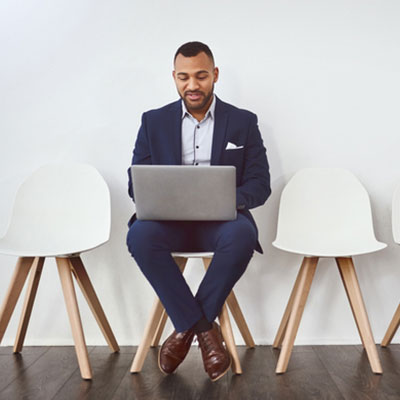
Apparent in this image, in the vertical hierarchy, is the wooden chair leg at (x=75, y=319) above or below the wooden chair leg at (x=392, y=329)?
above

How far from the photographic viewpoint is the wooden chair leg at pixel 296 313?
1.98 meters

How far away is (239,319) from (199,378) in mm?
395

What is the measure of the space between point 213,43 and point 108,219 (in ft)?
3.35

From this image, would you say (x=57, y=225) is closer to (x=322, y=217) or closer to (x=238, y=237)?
(x=238, y=237)

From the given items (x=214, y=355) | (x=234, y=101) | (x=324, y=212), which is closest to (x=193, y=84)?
(x=234, y=101)

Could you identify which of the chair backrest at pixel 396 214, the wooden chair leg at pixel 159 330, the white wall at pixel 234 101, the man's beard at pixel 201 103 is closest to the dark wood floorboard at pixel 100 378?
the wooden chair leg at pixel 159 330

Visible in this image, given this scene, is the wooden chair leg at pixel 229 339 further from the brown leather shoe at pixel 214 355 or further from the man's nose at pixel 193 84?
the man's nose at pixel 193 84

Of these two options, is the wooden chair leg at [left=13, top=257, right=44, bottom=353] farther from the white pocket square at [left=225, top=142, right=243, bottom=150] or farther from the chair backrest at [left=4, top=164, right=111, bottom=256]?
the white pocket square at [left=225, top=142, right=243, bottom=150]

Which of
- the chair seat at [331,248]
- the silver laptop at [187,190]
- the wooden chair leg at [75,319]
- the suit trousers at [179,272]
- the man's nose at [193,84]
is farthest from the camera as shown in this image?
the man's nose at [193,84]

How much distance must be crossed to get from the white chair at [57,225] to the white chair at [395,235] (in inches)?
50.7

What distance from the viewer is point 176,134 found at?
2203mm

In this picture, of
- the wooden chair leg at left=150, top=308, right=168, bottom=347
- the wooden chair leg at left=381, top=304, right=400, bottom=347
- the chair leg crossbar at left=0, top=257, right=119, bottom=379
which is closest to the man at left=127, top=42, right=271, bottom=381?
the chair leg crossbar at left=0, top=257, right=119, bottom=379

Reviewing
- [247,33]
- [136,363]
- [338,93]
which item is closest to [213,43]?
[247,33]

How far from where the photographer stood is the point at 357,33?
2482 mm
